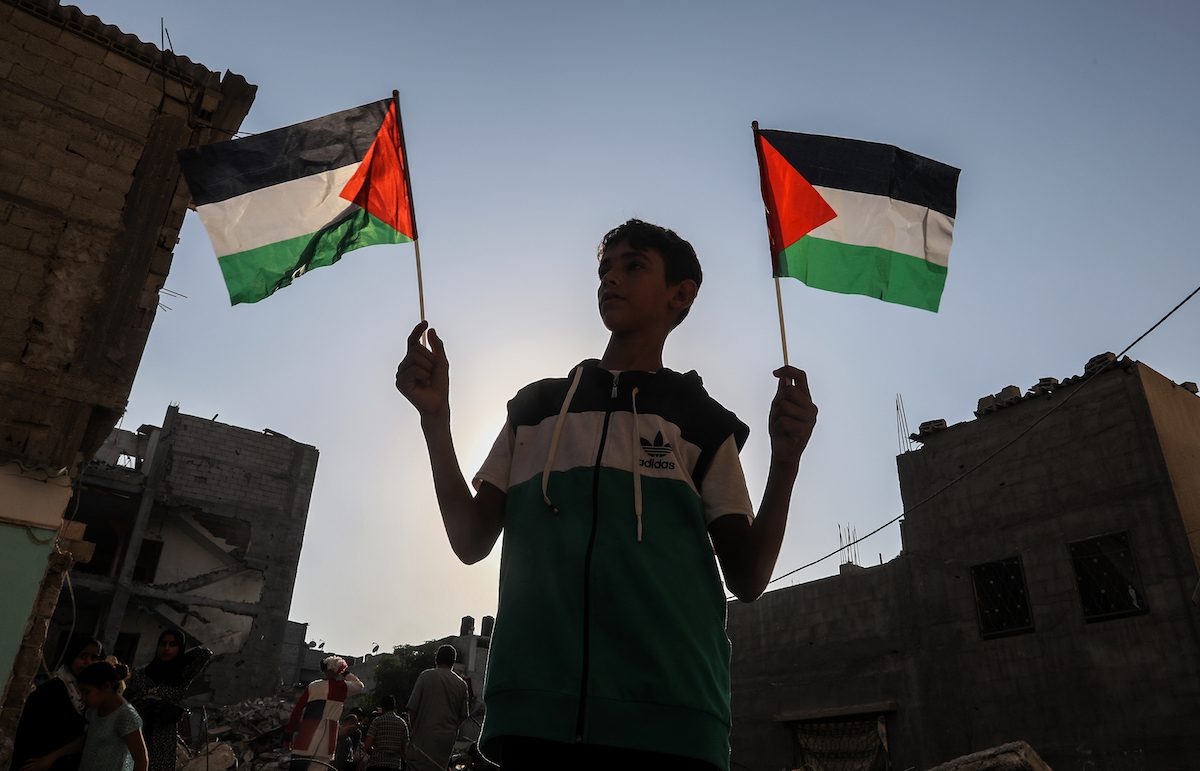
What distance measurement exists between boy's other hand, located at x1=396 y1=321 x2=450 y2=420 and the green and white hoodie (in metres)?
0.22

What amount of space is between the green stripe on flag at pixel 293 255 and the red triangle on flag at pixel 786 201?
72.4 inches

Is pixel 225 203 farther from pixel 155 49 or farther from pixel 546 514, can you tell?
pixel 155 49

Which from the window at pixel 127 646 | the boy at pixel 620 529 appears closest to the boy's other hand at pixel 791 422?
the boy at pixel 620 529

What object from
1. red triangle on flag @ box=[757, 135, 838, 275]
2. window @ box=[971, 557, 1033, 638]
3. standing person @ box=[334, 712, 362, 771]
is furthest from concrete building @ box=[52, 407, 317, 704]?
red triangle on flag @ box=[757, 135, 838, 275]

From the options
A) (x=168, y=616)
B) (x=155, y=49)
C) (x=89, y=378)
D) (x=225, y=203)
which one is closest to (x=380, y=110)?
(x=225, y=203)

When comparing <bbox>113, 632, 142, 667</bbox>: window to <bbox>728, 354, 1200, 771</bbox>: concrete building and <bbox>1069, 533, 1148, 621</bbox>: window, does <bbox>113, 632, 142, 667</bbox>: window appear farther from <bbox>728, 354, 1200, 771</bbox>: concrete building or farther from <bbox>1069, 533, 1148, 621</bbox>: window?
<bbox>1069, 533, 1148, 621</bbox>: window

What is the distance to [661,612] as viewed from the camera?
1.64 m

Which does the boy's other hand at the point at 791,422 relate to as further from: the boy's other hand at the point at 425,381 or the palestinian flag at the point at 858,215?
the palestinian flag at the point at 858,215

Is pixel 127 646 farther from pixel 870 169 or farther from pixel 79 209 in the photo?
pixel 870 169

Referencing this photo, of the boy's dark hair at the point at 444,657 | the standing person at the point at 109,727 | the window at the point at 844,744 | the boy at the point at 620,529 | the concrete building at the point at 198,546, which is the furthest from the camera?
the concrete building at the point at 198,546

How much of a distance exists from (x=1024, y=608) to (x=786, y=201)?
16.3 m

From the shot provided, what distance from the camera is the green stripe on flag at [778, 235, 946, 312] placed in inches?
148

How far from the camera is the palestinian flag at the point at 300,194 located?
12.9 ft

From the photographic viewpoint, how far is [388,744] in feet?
30.1
